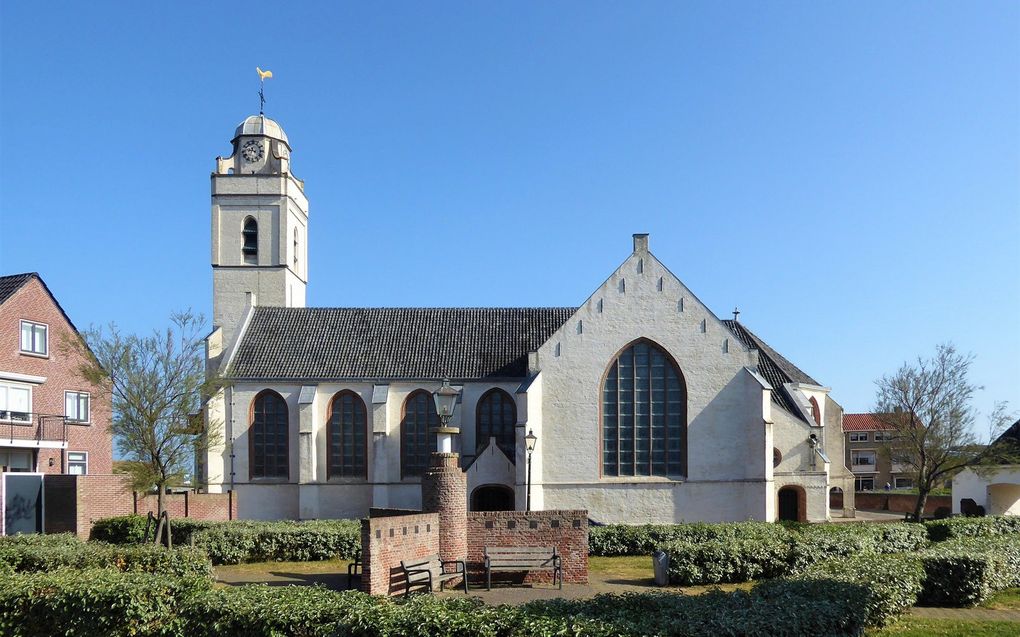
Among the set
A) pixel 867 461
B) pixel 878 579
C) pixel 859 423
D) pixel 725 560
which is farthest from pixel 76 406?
pixel 859 423

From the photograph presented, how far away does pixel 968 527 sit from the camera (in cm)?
2867

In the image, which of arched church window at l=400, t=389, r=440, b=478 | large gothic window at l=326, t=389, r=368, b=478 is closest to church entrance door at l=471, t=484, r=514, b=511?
arched church window at l=400, t=389, r=440, b=478

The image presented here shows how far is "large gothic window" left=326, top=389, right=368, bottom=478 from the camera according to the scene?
1588 inches

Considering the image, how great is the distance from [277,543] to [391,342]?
1580 cm

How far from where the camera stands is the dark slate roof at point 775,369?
39.7 metres

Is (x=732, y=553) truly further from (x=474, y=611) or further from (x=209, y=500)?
(x=209, y=500)

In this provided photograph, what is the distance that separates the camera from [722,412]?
119ft

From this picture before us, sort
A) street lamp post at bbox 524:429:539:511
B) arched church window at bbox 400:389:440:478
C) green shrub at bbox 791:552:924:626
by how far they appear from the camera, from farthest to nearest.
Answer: arched church window at bbox 400:389:440:478 → street lamp post at bbox 524:429:539:511 → green shrub at bbox 791:552:924:626

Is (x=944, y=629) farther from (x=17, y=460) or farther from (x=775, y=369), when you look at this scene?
(x=17, y=460)

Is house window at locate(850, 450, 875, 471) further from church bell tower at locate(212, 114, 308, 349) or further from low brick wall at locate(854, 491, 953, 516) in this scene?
church bell tower at locate(212, 114, 308, 349)

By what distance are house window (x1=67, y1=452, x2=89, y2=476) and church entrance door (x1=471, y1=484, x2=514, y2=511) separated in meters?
16.8

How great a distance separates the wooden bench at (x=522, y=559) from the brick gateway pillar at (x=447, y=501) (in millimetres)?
765

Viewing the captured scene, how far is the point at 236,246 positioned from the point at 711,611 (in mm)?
40770

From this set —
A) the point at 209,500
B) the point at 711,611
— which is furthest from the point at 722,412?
the point at 711,611
